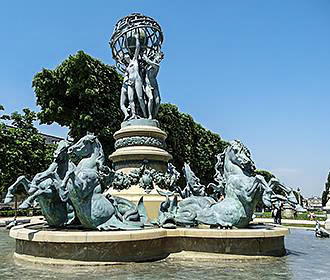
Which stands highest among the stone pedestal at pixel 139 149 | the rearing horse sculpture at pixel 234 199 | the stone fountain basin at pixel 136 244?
the stone pedestal at pixel 139 149

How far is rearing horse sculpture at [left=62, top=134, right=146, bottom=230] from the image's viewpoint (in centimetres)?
932

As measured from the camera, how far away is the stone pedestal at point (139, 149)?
1445 cm

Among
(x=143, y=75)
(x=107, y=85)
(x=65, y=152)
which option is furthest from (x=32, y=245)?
(x=107, y=85)

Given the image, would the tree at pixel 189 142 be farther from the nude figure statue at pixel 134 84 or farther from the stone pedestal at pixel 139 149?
the stone pedestal at pixel 139 149

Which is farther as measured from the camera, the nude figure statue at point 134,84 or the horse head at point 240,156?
the nude figure statue at point 134,84

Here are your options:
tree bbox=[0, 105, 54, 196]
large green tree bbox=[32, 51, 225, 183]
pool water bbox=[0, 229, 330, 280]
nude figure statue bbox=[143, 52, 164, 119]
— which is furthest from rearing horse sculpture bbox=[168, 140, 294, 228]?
tree bbox=[0, 105, 54, 196]

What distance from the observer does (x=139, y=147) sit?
580 inches

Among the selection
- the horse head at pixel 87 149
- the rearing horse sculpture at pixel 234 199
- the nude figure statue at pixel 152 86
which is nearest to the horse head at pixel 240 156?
the rearing horse sculpture at pixel 234 199

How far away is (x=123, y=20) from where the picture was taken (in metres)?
17.0

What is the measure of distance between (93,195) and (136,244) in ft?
5.73

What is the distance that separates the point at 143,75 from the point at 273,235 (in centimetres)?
980

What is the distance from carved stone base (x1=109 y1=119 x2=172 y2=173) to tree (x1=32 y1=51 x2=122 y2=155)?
13822 mm

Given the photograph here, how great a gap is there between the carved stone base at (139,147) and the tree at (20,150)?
21.7m

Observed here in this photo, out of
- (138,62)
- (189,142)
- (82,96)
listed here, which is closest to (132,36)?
(138,62)
